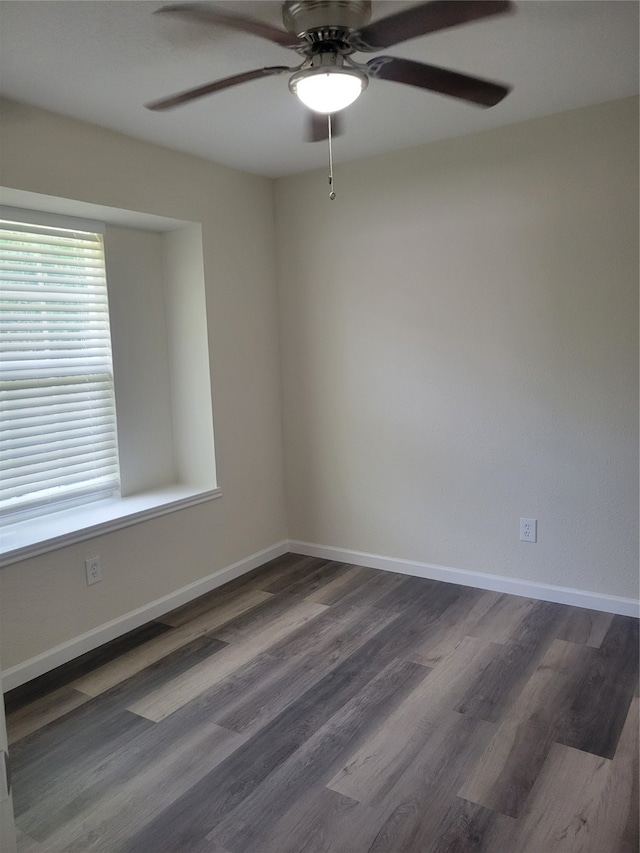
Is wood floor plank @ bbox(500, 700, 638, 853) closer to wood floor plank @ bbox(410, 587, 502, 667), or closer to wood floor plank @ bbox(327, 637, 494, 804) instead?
wood floor plank @ bbox(327, 637, 494, 804)

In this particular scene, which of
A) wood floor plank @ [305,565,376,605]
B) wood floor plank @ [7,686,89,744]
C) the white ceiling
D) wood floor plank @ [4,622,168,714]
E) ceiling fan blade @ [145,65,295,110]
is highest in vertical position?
the white ceiling

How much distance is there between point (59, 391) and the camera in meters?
3.09

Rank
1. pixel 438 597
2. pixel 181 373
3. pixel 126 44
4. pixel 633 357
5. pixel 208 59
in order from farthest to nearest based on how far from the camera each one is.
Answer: pixel 181 373
pixel 438 597
pixel 633 357
pixel 208 59
pixel 126 44

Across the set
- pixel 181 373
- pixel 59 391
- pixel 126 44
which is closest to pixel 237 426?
pixel 181 373

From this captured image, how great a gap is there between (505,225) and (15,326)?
95.4 inches

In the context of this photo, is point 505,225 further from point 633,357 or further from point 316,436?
point 316,436

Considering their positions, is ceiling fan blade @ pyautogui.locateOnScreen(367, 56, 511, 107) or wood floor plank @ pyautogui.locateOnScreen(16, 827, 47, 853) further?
ceiling fan blade @ pyautogui.locateOnScreen(367, 56, 511, 107)

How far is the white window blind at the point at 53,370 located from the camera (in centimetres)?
288

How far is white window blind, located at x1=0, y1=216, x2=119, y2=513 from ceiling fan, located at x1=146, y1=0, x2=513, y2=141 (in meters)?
1.31

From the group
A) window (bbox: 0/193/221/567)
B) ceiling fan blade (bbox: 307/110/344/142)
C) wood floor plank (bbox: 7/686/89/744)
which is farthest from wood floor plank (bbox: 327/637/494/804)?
ceiling fan blade (bbox: 307/110/344/142)

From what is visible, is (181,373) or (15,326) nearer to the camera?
(15,326)

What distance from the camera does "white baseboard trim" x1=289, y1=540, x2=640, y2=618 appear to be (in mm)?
3047

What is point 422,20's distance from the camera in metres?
1.66

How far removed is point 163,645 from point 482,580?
1.71 metres
